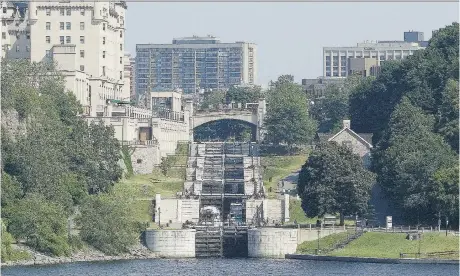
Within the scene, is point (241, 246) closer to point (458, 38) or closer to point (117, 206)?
point (117, 206)

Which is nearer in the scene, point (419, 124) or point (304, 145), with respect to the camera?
Answer: point (419, 124)

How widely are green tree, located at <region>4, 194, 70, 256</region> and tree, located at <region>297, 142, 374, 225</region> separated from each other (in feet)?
58.7

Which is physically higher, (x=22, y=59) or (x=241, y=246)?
(x=22, y=59)

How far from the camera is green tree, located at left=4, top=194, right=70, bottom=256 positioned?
142 m

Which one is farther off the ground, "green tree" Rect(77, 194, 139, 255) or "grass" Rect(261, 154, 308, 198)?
"grass" Rect(261, 154, 308, 198)

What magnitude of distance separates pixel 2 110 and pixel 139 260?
2149cm

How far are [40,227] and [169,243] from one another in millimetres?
10771

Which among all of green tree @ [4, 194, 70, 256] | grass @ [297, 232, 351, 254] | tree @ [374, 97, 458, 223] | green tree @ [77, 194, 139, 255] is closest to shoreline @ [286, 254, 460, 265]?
grass @ [297, 232, 351, 254]

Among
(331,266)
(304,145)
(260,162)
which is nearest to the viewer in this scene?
(331,266)

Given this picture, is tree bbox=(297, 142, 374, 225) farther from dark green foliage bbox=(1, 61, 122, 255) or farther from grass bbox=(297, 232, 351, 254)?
dark green foliage bbox=(1, 61, 122, 255)

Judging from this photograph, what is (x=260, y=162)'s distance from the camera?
179250 mm

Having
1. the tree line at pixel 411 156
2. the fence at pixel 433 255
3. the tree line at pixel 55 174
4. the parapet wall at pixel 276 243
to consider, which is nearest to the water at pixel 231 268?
the fence at pixel 433 255

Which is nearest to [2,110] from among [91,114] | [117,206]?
[117,206]

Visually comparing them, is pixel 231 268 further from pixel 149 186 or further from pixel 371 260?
pixel 149 186
